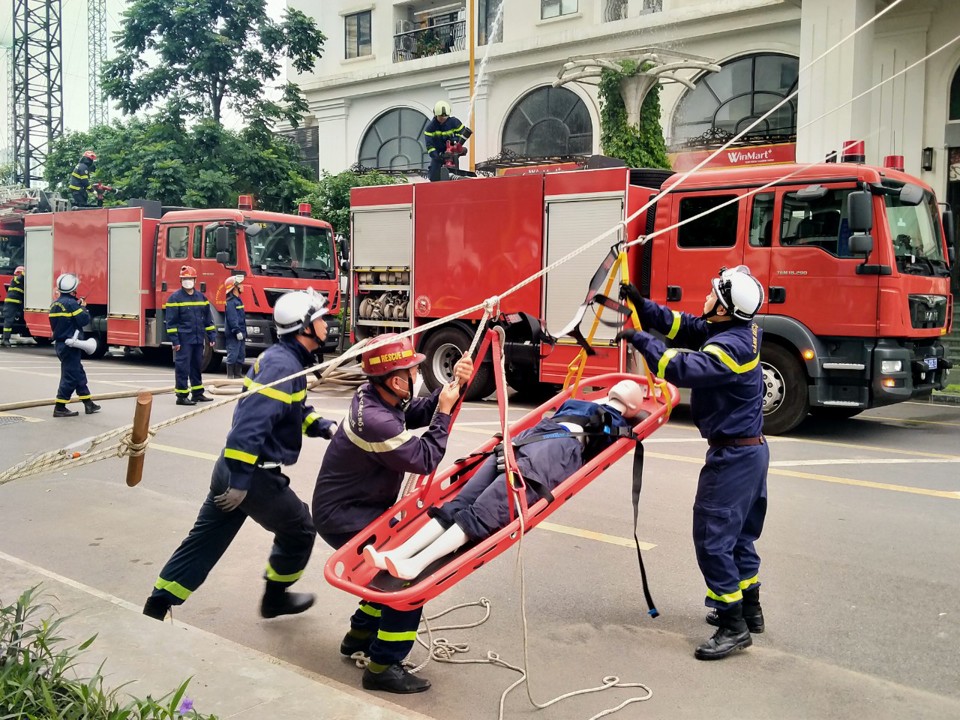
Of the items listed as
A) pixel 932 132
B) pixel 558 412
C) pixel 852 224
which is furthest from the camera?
pixel 932 132

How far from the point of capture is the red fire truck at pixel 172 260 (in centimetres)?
1586

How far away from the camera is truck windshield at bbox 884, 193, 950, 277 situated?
964cm

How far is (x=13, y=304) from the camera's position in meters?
22.6

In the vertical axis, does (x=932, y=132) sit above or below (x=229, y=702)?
above

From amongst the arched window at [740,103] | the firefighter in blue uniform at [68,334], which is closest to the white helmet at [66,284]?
the firefighter in blue uniform at [68,334]

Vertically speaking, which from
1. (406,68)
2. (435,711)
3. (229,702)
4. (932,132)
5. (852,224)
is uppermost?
(406,68)

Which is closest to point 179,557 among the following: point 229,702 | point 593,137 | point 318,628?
point 318,628

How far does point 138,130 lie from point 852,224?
22620 millimetres

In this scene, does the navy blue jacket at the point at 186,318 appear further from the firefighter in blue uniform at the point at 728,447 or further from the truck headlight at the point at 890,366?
the firefighter in blue uniform at the point at 728,447

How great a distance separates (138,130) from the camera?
26688 millimetres

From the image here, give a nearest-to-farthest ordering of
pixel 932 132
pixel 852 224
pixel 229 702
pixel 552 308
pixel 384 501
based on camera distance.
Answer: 1. pixel 229 702
2. pixel 384 501
3. pixel 852 224
4. pixel 552 308
5. pixel 932 132

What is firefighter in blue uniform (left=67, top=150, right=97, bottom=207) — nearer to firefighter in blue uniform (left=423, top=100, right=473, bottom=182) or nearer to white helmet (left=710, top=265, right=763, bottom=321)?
firefighter in blue uniform (left=423, top=100, right=473, bottom=182)

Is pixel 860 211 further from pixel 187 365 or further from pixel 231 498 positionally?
pixel 187 365

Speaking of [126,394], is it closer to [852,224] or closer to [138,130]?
[852,224]
